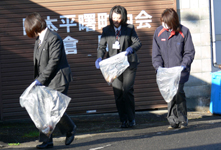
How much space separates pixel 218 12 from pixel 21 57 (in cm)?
525

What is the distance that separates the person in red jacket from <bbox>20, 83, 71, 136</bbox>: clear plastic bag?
204 centimetres

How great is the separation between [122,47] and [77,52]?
7.34 feet

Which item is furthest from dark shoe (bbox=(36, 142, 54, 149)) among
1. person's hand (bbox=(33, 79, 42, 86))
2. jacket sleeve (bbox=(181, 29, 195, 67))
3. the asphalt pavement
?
jacket sleeve (bbox=(181, 29, 195, 67))

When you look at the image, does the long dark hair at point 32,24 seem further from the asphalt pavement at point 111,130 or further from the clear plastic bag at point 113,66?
the asphalt pavement at point 111,130

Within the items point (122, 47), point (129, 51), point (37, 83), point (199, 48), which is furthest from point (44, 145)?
point (199, 48)

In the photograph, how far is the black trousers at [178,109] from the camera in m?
6.04

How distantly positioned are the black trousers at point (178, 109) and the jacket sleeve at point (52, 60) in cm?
229

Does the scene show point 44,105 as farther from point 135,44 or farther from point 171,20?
point 171,20

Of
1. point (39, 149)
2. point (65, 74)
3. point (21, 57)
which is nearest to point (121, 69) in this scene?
point (65, 74)

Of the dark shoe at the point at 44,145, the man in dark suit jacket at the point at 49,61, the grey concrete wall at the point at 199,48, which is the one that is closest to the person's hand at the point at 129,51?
the man in dark suit jacket at the point at 49,61

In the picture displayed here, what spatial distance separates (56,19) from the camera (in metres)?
8.20

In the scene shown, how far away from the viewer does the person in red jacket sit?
590 centimetres

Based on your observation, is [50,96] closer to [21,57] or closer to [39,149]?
[39,149]

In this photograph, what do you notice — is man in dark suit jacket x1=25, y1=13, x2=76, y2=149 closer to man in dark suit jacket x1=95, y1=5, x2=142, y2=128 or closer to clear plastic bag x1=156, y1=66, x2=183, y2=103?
man in dark suit jacket x1=95, y1=5, x2=142, y2=128
